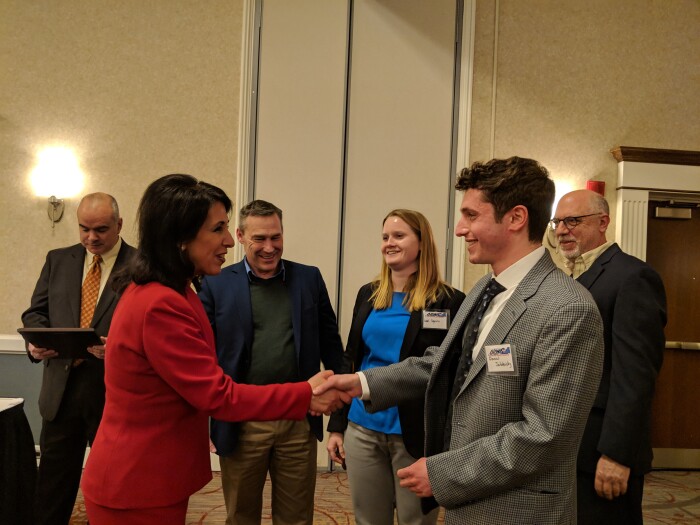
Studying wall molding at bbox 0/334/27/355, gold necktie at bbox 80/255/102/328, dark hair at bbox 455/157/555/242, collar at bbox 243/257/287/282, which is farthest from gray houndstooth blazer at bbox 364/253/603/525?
wall molding at bbox 0/334/27/355

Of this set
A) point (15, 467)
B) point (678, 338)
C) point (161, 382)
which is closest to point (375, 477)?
point (161, 382)

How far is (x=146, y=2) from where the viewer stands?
4508mm

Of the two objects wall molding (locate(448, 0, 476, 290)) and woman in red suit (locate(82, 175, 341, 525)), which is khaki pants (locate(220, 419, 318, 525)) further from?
wall molding (locate(448, 0, 476, 290))

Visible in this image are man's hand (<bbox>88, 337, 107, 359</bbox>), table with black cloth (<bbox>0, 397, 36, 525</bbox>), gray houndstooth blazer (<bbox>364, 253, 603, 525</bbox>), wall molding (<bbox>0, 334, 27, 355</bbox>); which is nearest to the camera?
gray houndstooth blazer (<bbox>364, 253, 603, 525</bbox>)

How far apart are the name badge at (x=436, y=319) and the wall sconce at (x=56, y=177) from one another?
3.28 meters

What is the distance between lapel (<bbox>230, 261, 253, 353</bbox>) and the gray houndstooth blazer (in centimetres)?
120

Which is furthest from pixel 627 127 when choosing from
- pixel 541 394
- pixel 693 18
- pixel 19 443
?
pixel 19 443

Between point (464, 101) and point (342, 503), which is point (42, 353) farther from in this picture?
point (464, 101)

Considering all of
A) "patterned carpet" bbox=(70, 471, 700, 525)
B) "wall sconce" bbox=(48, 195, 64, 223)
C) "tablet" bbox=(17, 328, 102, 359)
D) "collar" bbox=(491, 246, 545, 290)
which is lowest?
"patterned carpet" bbox=(70, 471, 700, 525)

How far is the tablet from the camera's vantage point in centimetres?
242

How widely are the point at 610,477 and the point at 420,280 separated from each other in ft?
3.23

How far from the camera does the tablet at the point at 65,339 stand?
2.42 metres

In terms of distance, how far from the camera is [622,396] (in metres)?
1.96

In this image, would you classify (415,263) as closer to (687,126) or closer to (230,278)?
(230,278)
